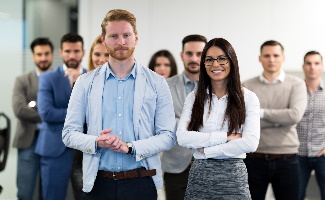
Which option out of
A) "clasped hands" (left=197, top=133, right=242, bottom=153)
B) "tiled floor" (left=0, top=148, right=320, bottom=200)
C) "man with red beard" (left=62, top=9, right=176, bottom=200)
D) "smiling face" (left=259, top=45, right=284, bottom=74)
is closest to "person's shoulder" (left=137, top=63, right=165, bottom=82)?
"man with red beard" (left=62, top=9, right=176, bottom=200)

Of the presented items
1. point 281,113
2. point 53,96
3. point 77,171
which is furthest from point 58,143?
point 281,113

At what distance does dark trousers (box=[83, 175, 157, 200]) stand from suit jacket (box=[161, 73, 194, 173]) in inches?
40.2

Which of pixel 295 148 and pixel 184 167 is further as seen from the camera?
pixel 295 148

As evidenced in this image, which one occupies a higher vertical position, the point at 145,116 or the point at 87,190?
the point at 145,116

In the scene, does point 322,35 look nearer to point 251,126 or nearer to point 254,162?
point 254,162

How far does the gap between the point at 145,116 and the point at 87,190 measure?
45cm

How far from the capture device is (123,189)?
2410 mm

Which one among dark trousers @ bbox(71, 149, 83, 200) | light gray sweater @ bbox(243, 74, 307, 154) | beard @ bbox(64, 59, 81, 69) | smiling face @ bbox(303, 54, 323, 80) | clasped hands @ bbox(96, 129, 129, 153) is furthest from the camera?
smiling face @ bbox(303, 54, 323, 80)

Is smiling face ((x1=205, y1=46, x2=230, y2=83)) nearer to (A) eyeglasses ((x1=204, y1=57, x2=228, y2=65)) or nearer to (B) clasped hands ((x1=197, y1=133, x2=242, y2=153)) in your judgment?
(A) eyeglasses ((x1=204, y1=57, x2=228, y2=65))

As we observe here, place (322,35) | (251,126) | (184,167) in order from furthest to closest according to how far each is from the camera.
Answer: (322,35), (184,167), (251,126)

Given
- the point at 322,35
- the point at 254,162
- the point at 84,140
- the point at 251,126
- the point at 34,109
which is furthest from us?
the point at 322,35

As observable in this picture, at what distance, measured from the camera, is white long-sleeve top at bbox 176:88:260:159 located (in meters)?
2.54

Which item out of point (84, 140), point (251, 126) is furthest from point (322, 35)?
point (84, 140)

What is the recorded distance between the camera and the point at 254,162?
3895mm
